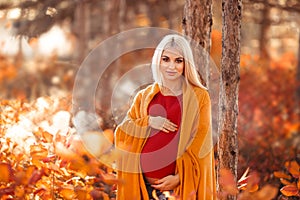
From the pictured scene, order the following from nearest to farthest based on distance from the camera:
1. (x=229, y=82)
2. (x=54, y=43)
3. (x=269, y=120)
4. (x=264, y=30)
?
1. (x=229, y=82)
2. (x=269, y=120)
3. (x=54, y=43)
4. (x=264, y=30)

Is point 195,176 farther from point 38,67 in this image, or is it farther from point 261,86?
point 38,67

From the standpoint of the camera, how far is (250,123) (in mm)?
13125

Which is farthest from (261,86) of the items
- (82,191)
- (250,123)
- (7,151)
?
(82,191)

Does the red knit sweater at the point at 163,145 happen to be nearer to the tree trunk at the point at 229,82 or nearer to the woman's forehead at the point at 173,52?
the woman's forehead at the point at 173,52

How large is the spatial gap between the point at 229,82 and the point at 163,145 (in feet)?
4.55

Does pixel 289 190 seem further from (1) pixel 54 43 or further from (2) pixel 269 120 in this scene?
(1) pixel 54 43

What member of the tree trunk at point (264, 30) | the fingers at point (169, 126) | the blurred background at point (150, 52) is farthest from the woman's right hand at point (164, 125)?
the tree trunk at point (264, 30)

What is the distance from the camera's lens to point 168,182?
4355 millimetres

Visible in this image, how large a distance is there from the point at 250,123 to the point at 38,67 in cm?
944

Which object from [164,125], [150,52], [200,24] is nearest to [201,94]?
[164,125]

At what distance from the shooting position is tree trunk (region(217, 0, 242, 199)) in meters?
5.53

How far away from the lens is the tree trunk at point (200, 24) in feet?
19.6

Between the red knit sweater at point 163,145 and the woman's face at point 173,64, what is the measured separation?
0.49ft

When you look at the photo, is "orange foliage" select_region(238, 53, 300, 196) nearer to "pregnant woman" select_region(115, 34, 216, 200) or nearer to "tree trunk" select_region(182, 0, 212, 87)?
"tree trunk" select_region(182, 0, 212, 87)
